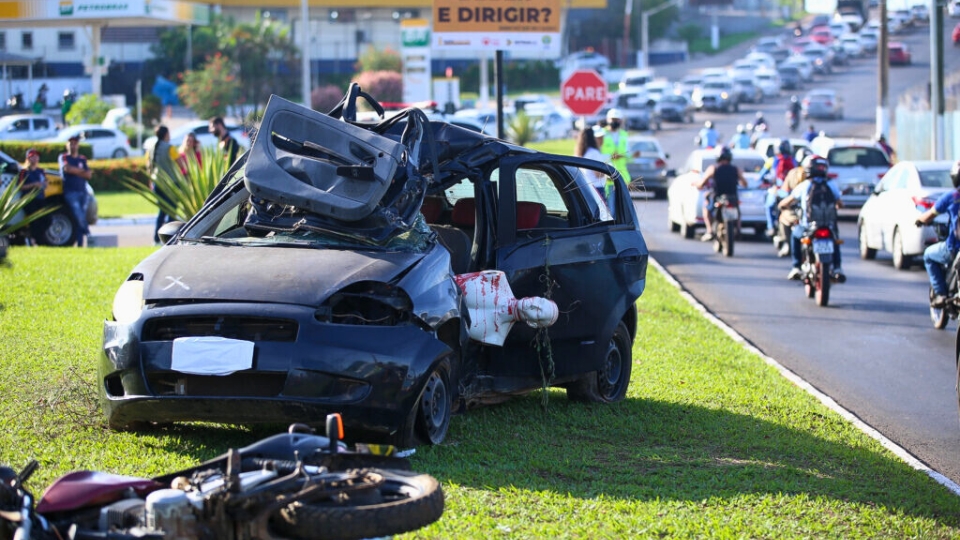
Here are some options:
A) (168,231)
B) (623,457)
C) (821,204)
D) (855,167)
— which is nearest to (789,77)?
(855,167)

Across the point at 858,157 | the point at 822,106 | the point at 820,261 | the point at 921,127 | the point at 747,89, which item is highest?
the point at 747,89

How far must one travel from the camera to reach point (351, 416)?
22.5ft

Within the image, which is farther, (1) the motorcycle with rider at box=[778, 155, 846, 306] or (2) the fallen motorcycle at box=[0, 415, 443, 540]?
(1) the motorcycle with rider at box=[778, 155, 846, 306]

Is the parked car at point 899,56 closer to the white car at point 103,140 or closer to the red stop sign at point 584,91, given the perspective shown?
the white car at point 103,140

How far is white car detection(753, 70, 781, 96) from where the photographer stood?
77.8 metres

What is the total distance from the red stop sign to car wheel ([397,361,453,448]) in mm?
19062

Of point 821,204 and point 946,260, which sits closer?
point 946,260

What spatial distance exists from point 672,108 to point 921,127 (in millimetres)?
24443

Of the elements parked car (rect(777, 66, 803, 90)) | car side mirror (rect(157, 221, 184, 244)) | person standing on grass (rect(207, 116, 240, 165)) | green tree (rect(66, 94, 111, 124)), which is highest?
parked car (rect(777, 66, 803, 90))

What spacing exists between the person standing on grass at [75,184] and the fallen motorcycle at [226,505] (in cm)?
1719

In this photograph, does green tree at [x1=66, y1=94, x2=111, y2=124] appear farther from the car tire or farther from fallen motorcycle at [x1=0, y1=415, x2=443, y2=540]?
fallen motorcycle at [x1=0, y1=415, x2=443, y2=540]

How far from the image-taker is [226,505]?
4.23 m

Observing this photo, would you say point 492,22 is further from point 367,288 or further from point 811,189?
point 367,288

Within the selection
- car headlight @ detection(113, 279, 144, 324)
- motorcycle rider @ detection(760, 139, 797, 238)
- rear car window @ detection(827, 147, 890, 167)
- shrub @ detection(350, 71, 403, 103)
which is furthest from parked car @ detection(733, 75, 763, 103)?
car headlight @ detection(113, 279, 144, 324)
